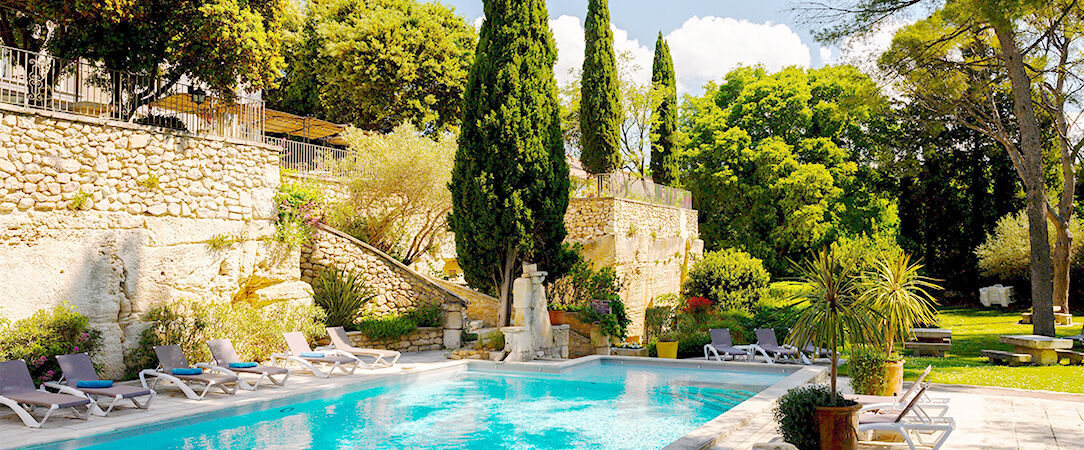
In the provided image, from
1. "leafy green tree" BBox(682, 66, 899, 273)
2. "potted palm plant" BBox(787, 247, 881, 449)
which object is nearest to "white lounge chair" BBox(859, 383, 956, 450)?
"potted palm plant" BBox(787, 247, 881, 449)

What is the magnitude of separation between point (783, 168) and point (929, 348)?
51.4ft

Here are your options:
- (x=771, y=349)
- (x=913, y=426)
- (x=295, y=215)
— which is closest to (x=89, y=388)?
(x=295, y=215)

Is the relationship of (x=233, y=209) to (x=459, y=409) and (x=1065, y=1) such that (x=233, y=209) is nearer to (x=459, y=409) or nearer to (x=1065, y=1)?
(x=459, y=409)

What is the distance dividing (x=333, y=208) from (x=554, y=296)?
5.58 metres

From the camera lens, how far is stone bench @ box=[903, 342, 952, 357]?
14.2 meters

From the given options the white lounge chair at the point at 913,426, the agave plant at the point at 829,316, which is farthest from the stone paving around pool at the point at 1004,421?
the agave plant at the point at 829,316

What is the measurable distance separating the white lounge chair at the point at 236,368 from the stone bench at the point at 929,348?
11.7 metres

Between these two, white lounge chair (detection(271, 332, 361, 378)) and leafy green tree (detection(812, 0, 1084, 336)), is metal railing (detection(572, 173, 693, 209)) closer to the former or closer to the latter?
leafy green tree (detection(812, 0, 1084, 336))

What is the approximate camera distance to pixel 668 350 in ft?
47.5

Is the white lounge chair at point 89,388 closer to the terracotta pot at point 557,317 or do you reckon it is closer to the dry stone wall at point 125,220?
the dry stone wall at point 125,220

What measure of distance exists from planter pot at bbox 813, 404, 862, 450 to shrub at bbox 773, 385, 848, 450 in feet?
0.18

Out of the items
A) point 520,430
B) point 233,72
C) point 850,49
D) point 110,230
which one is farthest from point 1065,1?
point 110,230

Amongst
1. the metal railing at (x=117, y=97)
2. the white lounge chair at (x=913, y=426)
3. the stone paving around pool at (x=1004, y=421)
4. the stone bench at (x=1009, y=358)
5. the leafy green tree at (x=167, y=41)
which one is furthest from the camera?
the stone bench at (x=1009, y=358)

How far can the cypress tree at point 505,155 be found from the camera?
14.2 m
